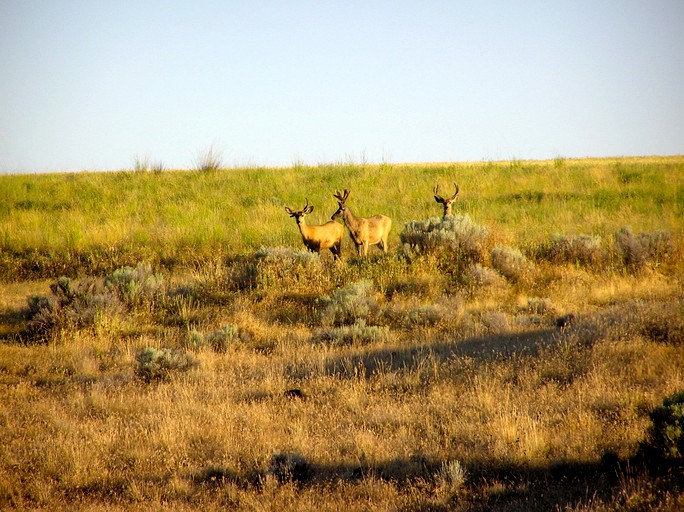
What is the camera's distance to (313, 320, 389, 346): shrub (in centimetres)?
956

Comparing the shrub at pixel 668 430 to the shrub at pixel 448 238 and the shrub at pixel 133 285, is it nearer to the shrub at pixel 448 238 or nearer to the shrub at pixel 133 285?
the shrub at pixel 448 238

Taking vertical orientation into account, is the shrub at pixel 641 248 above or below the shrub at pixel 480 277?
above

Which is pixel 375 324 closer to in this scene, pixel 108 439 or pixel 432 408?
pixel 432 408

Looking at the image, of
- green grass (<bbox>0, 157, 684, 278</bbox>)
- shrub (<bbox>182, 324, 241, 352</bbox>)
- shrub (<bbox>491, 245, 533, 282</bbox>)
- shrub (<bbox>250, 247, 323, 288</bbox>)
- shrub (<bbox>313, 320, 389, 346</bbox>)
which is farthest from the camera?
green grass (<bbox>0, 157, 684, 278</bbox>)

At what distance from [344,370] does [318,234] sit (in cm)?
712

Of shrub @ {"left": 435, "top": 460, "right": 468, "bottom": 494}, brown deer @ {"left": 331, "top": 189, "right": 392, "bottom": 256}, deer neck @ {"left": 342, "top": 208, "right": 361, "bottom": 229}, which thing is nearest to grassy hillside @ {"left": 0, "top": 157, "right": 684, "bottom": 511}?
shrub @ {"left": 435, "top": 460, "right": 468, "bottom": 494}

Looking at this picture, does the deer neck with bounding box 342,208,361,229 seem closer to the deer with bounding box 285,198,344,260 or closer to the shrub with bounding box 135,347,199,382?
the deer with bounding box 285,198,344,260

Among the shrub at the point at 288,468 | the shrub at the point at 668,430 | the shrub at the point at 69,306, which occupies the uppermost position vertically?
the shrub at the point at 69,306

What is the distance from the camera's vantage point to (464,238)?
47.3 feet

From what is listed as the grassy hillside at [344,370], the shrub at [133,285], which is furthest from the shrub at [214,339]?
the shrub at [133,285]

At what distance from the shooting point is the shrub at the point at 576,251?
1423cm

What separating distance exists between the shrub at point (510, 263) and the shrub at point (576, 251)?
1.13 m

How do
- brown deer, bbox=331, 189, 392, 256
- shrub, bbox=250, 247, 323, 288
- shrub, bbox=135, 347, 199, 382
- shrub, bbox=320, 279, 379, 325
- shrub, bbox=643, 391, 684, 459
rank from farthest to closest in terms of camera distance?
brown deer, bbox=331, 189, 392, 256 < shrub, bbox=250, 247, 323, 288 < shrub, bbox=320, 279, 379, 325 < shrub, bbox=135, 347, 199, 382 < shrub, bbox=643, 391, 684, 459

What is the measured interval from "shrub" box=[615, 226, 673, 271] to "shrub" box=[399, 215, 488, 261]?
3.20 metres
